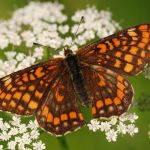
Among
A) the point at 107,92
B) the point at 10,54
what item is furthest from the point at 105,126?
the point at 10,54

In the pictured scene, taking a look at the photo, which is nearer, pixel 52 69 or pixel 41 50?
pixel 52 69

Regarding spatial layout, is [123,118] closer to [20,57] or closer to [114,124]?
[114,124]

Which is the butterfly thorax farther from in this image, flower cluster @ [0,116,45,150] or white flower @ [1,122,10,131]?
white flower @ [1,122,10,131]

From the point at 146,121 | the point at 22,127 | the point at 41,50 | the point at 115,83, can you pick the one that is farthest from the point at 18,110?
the point at 146,121

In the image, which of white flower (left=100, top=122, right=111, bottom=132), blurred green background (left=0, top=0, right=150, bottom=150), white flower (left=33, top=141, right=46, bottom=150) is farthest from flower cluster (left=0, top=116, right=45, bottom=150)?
white flower (left=100, top=122, right=111, bottom=132)

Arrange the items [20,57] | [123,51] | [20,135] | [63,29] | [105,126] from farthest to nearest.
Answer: [63,29] < [20,57] < [20,135] < [105,126] < [123,51]

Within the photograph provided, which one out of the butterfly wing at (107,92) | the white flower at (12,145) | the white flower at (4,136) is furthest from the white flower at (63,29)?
the white flower at (12,145)

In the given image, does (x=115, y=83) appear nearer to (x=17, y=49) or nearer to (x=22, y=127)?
(x=22, y=127)
